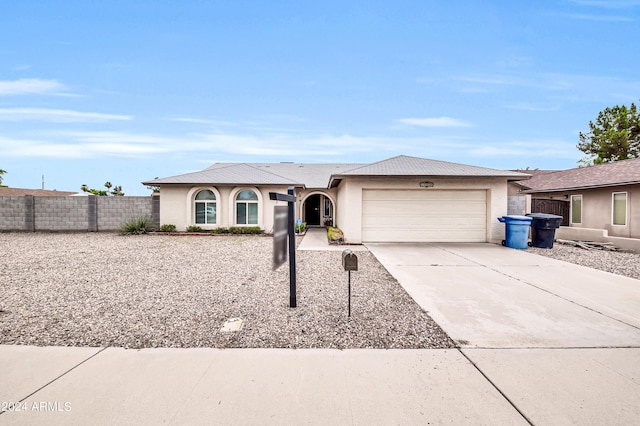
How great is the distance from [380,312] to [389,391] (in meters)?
1.84

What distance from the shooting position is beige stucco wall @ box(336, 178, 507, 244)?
1097 cm

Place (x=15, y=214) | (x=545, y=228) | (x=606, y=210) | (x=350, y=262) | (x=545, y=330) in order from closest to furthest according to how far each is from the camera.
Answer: (x=545, y=330)
(x=350, y=262)
(x=545, y=228)
(x=606, y=210)
(x=15, y=214)

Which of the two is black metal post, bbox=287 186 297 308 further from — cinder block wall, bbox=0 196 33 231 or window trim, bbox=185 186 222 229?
cinder block wall, bbox=0 196 33 231

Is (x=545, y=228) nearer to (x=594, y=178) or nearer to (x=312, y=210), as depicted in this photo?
(x=594, y=178)

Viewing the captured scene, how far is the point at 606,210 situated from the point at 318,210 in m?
15.6

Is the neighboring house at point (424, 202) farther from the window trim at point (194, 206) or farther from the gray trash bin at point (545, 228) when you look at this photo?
the window trim at point (194, 206)

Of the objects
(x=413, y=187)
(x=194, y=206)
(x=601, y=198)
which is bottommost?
(x=194, y=206)

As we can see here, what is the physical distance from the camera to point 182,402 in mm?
2168

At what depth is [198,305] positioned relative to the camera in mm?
4438

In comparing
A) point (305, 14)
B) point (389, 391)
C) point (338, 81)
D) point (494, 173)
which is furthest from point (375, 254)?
point (338, 81)

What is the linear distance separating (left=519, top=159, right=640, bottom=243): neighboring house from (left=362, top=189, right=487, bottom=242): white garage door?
5514mm

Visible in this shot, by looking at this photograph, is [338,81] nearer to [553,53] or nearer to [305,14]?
[305,14]

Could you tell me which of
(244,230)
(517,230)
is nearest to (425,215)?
(517,230)

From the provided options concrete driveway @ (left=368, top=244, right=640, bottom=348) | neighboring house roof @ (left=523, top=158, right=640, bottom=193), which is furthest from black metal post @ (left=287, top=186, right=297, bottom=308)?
neighboring house roof @ (left=523, top=158, right=640, bottom=193)
